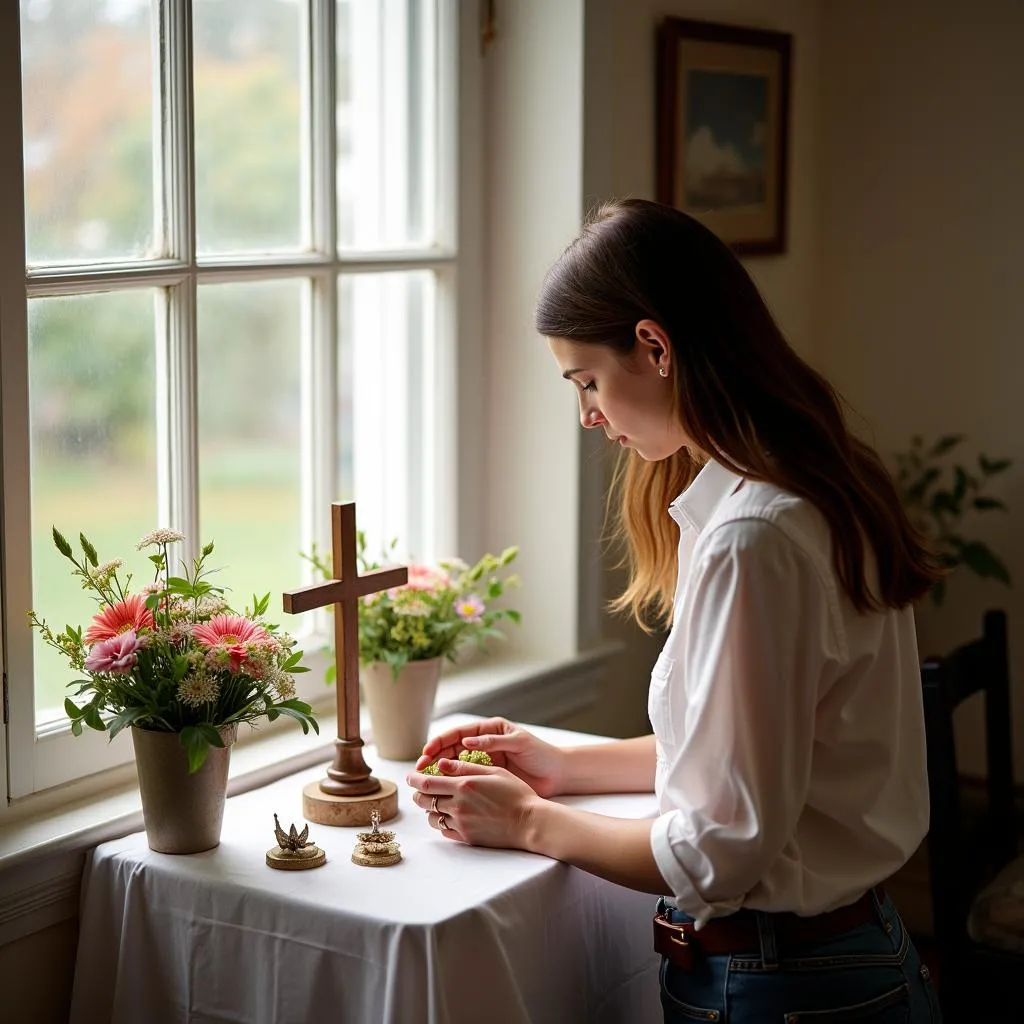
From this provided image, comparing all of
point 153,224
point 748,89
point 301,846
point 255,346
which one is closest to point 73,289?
point 153,224

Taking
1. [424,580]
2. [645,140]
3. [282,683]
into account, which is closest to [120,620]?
[282,683]

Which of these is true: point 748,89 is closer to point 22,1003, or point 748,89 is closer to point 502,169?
point 502,169

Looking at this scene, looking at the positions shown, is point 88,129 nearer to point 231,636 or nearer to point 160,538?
point 160,538

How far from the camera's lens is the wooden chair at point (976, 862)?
7.20 feet

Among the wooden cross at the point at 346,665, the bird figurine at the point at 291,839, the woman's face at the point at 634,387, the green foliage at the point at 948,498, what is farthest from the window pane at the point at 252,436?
the green foliage at the point at 948,498

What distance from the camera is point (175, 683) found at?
62.9 inches

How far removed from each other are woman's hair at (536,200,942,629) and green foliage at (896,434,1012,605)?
Result: 65.0 inches

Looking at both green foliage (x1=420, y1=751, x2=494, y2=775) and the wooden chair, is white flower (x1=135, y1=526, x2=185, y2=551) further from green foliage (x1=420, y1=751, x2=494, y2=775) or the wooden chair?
the wooden chair

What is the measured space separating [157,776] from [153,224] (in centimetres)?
75

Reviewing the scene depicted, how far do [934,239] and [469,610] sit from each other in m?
1.70

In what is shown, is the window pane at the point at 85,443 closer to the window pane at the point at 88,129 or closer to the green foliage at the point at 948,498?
the window pane at the point at 88,129

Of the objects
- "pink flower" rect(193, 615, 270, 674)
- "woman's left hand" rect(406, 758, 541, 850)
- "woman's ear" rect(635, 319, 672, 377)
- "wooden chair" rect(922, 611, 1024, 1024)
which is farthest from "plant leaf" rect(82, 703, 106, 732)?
"wooden chair" rect(922, 611, 1024, 1024)

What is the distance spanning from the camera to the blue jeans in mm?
1459

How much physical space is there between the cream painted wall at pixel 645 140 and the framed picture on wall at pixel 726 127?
3cm
